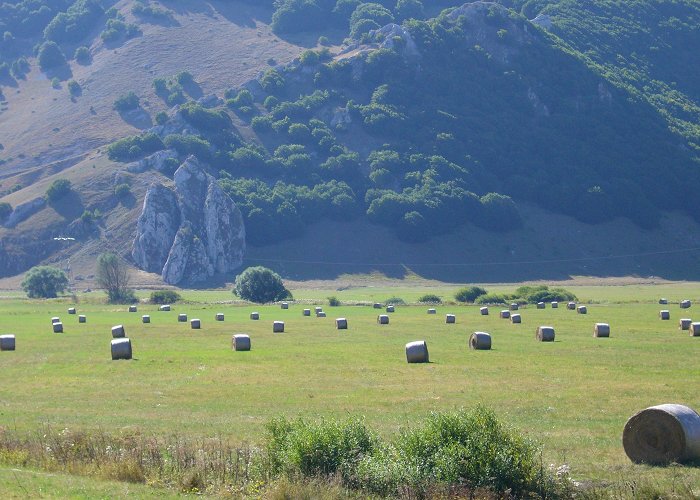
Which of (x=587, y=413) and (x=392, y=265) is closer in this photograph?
(x=587, y=413)

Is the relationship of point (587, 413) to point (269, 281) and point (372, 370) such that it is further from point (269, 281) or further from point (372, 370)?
point (269, 281)

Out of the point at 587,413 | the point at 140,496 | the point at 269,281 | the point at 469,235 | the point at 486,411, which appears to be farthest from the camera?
the point at 469,235

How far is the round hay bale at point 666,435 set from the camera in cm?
2352

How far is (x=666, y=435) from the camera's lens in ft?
77.5

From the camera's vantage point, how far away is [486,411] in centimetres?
2330

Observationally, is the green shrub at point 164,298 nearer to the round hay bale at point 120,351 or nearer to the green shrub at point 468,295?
the green shrub at point 468,295

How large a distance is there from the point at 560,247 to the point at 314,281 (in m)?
44.0

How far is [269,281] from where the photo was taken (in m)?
121

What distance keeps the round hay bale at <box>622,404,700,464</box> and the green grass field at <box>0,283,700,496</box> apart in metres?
0.55

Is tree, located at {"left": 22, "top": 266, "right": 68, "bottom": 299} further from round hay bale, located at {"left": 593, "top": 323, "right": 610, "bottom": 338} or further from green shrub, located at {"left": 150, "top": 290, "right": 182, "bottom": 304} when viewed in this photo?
round hay bale, located at {"left": 593, "top": 323, "right": 610, "bottom": 338}

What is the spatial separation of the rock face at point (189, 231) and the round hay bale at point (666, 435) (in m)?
146

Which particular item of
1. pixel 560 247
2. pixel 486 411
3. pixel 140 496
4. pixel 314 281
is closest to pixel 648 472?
pixel 486 411

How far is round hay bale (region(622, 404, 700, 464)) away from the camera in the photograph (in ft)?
77.2

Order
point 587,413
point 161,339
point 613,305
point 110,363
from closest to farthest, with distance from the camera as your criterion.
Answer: point 587,413
point 110,363
point 161,339
point 613,305
